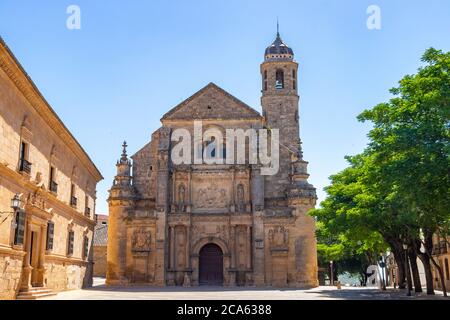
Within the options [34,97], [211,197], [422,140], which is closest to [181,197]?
[211,197]

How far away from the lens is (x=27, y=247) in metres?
22.2

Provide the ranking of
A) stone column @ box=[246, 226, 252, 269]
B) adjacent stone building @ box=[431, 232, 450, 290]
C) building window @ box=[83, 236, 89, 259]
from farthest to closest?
stone column @ box=[246, 226, 252, 269] < adjacent stone building @ box=[431, 232, 450, 290] < building window @ box=[83, 236, 89, 259]

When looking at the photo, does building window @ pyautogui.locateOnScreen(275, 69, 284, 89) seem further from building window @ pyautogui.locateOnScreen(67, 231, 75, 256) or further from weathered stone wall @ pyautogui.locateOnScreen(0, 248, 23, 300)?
weathered stone wall @ pyautogui.locateOnScreen(0, 248, 23, 300)

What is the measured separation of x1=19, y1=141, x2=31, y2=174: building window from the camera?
2070 centimetres

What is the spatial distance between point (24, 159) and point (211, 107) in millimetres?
22721

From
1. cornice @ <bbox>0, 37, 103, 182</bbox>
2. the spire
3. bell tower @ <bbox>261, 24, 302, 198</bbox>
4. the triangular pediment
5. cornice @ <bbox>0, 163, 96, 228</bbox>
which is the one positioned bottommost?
cornice @ <bbox>0, 163, 96, 228</bbox>

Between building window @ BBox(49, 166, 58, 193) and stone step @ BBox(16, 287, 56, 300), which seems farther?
building window @ BBox(49, 166, 58, 193)

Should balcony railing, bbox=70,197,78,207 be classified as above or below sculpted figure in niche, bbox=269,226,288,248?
above

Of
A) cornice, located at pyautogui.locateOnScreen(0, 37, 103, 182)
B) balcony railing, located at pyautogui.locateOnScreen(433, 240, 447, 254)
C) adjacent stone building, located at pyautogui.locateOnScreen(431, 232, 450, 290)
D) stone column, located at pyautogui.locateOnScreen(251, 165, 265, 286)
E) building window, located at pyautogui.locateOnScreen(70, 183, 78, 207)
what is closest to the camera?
cornice, located at pyautogui.locateOnScreen(0, 37, 103, 182)

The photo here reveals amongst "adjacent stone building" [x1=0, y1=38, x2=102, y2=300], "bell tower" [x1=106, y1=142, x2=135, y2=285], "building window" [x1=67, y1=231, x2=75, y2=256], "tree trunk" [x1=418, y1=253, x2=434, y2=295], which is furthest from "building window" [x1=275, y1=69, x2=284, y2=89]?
"building window" [x1=67, y1=231, x2=75, y2=256]

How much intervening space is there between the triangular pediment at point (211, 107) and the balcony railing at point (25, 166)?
21.1 meters

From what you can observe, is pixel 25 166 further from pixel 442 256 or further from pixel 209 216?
pixel 442 256
